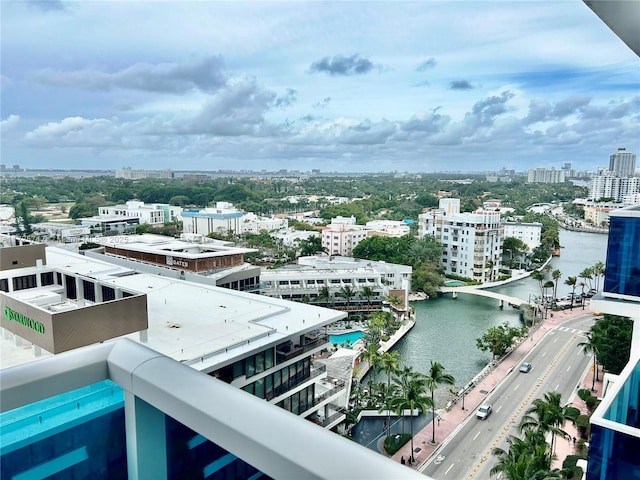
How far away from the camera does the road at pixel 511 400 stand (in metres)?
4.62

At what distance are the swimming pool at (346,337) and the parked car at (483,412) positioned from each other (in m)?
2.90

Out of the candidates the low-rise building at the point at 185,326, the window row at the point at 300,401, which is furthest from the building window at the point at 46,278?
the window row at the point at 300,401

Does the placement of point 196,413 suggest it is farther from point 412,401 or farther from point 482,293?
point 482,293

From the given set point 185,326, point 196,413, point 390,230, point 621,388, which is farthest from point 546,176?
point 196,413

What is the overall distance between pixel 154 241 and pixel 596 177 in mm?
29168

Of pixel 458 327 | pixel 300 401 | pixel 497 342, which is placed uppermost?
pixel 300 401

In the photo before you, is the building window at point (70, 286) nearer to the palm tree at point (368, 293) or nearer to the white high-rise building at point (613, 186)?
the palm tree at point (368, 293)

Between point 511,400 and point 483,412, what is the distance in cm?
66

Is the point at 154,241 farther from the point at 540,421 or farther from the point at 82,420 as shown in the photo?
the point at 82,420

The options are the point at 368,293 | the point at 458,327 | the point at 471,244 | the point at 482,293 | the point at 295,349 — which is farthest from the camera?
the point at 471,244

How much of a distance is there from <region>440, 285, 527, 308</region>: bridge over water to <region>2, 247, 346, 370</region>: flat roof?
23.9ft

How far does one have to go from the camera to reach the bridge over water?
10758 millimetres

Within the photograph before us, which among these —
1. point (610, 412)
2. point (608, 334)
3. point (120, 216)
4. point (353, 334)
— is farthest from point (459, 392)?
point (120, 216)

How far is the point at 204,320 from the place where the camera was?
170 inches
